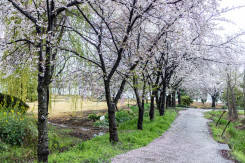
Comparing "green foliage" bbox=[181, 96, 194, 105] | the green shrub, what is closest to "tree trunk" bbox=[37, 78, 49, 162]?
the green shrub

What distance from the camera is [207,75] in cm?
1552

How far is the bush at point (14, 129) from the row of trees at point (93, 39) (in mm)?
1599

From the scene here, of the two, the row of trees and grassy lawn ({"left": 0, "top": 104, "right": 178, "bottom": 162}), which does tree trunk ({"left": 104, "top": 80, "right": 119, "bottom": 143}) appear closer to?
the row of trees

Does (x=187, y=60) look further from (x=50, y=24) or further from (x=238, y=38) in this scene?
(x=50, y=24)

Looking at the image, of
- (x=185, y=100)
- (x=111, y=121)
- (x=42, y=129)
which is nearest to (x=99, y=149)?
(x=111, y=121)

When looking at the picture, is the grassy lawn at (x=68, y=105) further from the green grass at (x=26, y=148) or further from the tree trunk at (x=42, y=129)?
the tree trunk at (x=42, y=129)

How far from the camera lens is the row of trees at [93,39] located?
4770mm

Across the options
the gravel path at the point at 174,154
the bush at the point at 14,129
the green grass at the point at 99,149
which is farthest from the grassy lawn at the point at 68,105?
the gravel path at the point at 174,154

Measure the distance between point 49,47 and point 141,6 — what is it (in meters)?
3.06

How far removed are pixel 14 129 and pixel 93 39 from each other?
3.94m

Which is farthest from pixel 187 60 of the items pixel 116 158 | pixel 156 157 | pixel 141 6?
pixel 116 158

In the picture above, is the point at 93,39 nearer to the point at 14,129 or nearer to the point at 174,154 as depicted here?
the point at 14,129

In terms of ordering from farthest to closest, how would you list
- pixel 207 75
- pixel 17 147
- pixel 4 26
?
pixel 207 75, pixel 4 26, pixel 17 147

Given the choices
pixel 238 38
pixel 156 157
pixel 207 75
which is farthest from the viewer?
pixel 207 75
